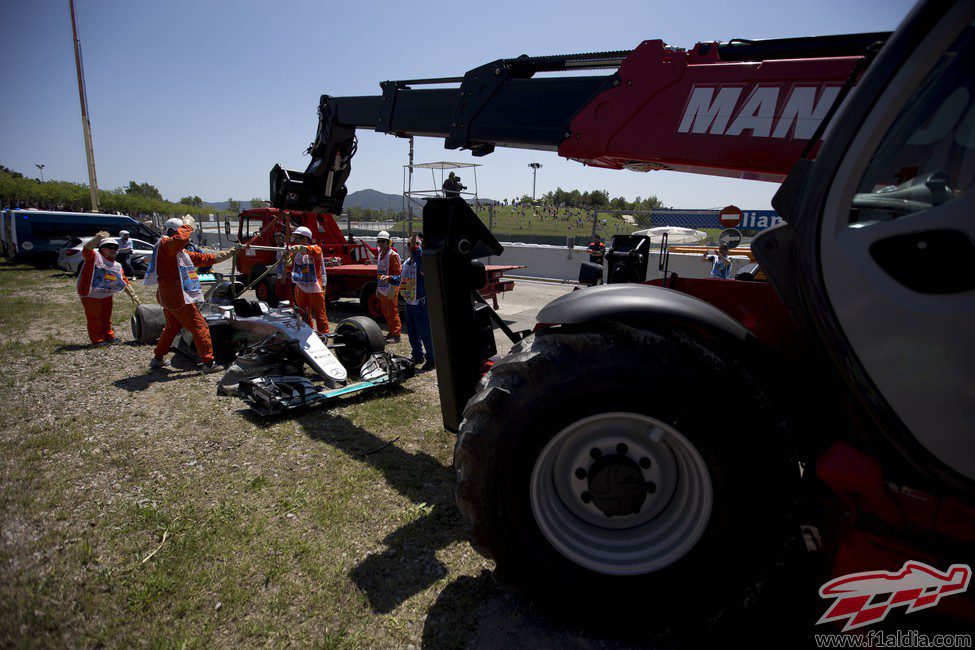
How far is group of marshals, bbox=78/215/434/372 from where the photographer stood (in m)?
6.02

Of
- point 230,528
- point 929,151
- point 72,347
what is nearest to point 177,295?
point 72,347

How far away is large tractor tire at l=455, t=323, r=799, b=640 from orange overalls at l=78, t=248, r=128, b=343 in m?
7.99

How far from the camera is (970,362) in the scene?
1.44m

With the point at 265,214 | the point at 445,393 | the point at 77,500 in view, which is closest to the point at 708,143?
the point at 445,393

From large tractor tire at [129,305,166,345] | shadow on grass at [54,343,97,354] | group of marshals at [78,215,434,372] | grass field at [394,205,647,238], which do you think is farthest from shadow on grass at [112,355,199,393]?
grass field at [394,205,647,238]

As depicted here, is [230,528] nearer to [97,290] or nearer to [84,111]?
[97,290]

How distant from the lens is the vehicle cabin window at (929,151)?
5.01 ft

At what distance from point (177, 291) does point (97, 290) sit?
8.42ft

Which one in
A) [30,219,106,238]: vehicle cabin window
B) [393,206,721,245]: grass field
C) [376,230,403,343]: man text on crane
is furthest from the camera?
[30,219,106,238]: vehicle cabin window

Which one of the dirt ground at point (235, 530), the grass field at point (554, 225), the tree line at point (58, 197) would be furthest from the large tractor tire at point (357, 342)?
the tree line at point (58, 197)

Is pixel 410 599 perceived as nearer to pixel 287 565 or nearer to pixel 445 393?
pixel 287 565

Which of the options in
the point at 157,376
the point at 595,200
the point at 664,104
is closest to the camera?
the point at 664,104

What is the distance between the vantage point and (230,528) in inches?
114

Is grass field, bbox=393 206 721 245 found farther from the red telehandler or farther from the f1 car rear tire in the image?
the red telehandler
